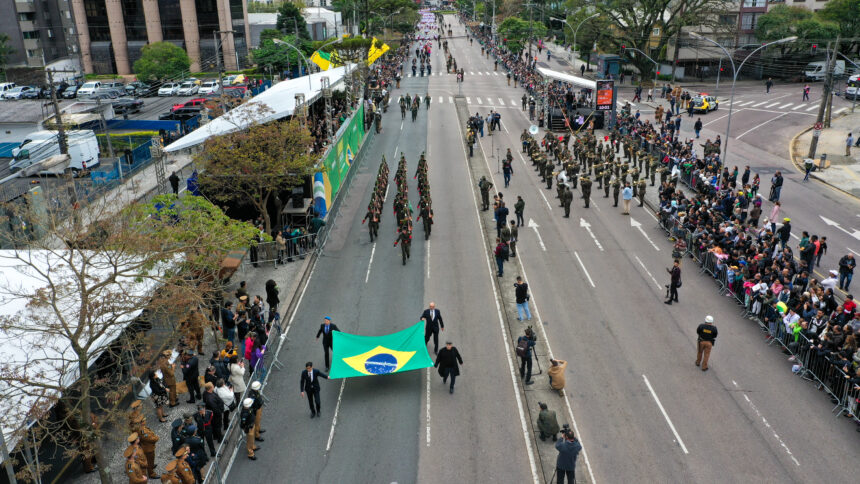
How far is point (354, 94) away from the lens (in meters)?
51.5

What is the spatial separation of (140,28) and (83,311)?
282 feet

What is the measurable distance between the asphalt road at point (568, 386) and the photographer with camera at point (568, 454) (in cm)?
104

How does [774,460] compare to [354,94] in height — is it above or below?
below

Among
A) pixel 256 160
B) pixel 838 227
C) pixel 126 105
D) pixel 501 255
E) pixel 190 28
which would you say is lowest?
pixel 838 227

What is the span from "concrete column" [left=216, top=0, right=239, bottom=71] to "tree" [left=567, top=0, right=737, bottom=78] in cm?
4398

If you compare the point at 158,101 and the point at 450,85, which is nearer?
the point at 158,101

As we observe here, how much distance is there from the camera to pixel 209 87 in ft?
236

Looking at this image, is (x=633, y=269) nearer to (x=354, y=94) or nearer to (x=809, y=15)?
(x=354, y=94)

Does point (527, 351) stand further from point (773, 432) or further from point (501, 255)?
point (501, 255)

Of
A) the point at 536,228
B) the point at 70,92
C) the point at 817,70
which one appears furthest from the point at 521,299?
the point at 817,70

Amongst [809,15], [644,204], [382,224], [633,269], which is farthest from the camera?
[809,15]

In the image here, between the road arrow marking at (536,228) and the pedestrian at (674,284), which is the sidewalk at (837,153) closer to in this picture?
the road arrow marking at (536,228)

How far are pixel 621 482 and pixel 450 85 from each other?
6849 cm

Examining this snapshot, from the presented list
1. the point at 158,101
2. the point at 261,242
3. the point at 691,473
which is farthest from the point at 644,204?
the point at 158,101
